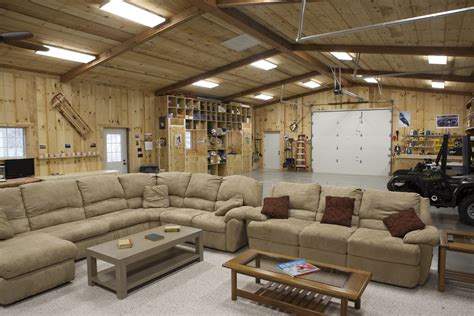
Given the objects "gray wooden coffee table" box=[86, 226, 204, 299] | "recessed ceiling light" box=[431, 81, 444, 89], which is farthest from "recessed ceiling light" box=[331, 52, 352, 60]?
"gray wooden coffee table" box=[86, 226, 204, 299]

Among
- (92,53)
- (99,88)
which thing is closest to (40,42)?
(92,53)

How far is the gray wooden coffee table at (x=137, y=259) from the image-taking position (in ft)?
10.3

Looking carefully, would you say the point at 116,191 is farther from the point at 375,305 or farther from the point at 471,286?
the point at 471,286

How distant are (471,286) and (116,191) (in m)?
4.54

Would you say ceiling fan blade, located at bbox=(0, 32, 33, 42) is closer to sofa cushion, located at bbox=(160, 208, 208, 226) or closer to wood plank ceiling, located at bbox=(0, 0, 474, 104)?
wood plank ceiling, located at bbox=(0, 0, 474, 104)

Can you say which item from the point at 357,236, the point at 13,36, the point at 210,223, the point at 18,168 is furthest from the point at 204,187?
the point at 18,168

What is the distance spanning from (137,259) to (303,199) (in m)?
2.20

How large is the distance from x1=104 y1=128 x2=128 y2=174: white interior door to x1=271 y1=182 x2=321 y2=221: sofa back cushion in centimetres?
560

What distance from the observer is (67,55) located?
634 centimetres

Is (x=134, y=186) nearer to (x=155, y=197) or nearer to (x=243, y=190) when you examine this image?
(x=155, y=197)

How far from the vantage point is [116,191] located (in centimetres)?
502

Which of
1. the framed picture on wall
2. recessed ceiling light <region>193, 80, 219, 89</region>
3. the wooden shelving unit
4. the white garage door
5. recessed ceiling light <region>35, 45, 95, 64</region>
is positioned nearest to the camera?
recessed ceiling light <region>35, 45, 95, 64</region>

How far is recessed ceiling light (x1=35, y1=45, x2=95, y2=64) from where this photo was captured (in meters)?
6.07

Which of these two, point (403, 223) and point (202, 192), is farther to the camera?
point (202, 192)
